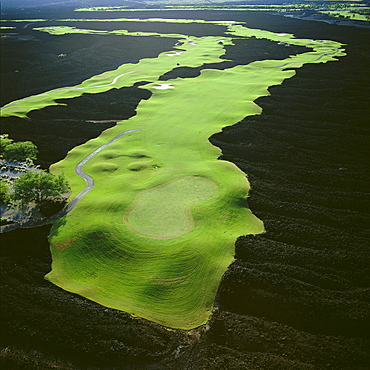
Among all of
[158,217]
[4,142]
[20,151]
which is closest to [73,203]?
[158,217]

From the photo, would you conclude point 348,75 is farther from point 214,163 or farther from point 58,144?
point 58,144

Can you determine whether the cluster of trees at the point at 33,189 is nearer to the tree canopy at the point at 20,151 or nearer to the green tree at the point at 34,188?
the green tree at the point at 34,188

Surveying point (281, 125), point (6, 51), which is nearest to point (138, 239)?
point (281, 125)

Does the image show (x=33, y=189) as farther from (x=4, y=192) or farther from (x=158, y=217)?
(x=158, y=217)

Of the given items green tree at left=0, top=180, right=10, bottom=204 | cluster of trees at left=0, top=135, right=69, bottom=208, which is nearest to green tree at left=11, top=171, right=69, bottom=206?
cluster of trees at left=0, top=135, right=69, bottom=208

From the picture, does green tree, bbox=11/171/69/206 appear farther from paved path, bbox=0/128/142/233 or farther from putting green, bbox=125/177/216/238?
putting green, bbox=125/177/216/238

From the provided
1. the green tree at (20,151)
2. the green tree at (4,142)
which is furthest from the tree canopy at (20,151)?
the green tree at (4,142)

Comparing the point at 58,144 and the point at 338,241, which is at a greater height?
the point at 58,144
